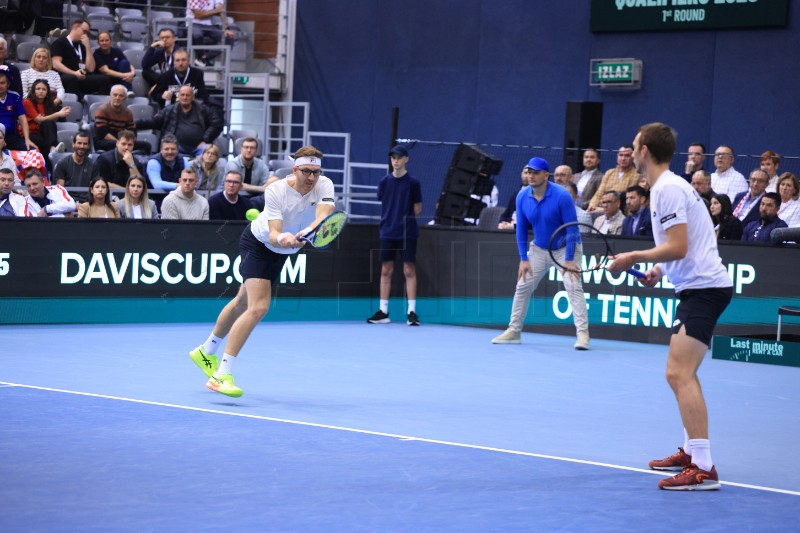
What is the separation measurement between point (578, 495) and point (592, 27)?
49.2 ft

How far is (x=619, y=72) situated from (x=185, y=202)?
8044 mm

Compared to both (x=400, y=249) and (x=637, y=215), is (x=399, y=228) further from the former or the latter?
(x=637, y=215)

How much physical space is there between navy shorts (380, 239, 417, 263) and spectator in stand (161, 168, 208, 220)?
86.7 inches

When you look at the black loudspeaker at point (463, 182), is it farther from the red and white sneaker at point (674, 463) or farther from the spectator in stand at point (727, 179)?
the red and white sneaker at point (674, 463)

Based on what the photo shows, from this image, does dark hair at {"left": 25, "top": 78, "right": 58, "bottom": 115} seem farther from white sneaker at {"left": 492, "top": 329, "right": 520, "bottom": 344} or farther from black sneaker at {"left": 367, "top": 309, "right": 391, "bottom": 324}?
white sneaker at {"left": 492, "top": 329, "right": 520, "bottom": 344}

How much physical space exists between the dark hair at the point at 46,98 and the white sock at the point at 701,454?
12073 mm

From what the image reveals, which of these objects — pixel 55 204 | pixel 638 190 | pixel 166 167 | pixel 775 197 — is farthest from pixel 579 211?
pixel 55 204

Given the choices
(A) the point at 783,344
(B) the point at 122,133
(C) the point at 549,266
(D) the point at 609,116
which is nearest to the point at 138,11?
(B) the point at 122,133

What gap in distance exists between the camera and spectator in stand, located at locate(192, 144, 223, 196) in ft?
53.2

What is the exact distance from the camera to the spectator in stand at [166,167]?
1598cm

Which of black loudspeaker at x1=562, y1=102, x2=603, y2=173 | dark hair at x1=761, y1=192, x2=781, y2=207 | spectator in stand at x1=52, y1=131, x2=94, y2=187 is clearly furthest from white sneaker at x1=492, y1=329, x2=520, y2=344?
spectator in stand at x1=52, y1=131, x2=94, y2=187

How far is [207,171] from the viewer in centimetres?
1636

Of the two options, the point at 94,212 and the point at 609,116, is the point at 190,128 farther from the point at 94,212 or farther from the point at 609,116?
the point at 609,116

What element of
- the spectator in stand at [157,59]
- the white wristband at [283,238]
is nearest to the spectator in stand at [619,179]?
the spectator in stand at [157,59]
